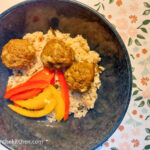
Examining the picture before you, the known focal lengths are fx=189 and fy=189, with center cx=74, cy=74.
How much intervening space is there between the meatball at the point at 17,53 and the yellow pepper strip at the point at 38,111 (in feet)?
2.14

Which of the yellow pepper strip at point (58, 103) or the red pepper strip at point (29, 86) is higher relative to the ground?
the red pepper strip at point (29, 86)

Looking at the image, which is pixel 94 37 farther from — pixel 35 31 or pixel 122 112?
pixel 122 112

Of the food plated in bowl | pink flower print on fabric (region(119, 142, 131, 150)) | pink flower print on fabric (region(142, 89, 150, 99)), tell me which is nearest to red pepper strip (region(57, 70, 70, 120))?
the food plated in bowl

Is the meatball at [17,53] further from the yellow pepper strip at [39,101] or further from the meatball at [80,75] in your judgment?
the meatball at [80,75]

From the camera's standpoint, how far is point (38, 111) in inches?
108

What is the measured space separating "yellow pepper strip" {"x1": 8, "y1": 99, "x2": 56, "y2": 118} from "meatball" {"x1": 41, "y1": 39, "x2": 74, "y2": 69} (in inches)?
21.9

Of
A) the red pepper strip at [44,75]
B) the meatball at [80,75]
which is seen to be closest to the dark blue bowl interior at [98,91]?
the meatball at [80,75]

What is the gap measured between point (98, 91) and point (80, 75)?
0.50 metres

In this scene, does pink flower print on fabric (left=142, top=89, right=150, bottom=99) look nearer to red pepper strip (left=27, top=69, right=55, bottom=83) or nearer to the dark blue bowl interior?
the dark blue bowl interior

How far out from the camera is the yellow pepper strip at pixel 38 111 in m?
2.65

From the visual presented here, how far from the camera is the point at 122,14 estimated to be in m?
2.72

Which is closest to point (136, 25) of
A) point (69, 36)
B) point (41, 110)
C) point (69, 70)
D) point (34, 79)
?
point (69, 36)

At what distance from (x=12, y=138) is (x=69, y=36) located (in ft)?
5.54

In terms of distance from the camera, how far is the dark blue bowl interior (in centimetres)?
243
